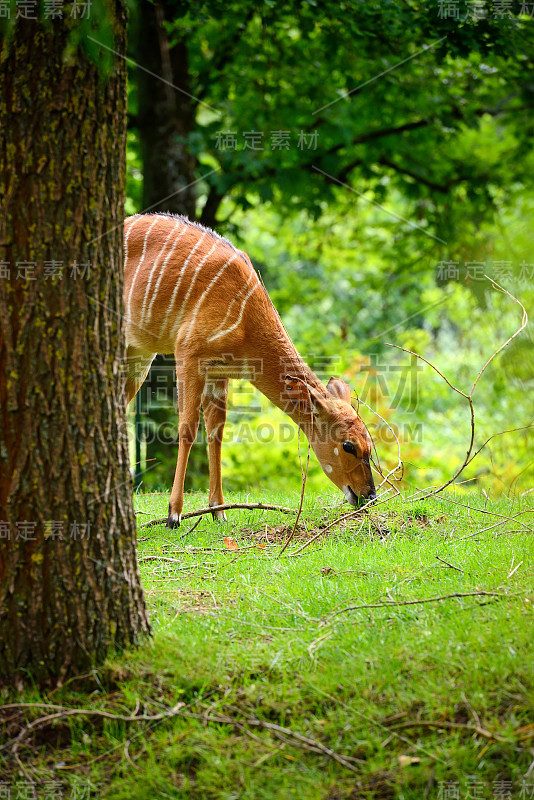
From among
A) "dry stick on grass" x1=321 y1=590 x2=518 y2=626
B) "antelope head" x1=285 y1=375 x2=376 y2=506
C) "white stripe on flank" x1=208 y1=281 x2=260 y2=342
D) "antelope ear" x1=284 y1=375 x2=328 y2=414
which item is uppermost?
"white stripe on flank" x1=208 y1=281 x2=260 y2=342

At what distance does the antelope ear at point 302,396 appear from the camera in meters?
5.60

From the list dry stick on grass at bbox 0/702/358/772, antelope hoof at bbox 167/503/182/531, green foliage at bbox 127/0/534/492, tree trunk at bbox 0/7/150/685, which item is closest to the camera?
dry stick on grass at bbox 0/702/358/772

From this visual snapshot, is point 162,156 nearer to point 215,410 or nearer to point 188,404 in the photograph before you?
point 215,410

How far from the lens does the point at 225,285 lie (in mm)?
5570

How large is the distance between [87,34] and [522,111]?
28.7 feet

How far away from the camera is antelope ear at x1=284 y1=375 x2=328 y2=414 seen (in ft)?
18.4

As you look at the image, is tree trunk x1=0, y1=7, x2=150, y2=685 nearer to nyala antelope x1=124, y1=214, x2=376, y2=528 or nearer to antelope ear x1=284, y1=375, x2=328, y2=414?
nyala antelope x1=124, y1=214, x2=376, y2=528

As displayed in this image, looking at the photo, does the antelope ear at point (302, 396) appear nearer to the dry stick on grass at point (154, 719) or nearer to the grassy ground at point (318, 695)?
the grassy ground at point (318, 695)

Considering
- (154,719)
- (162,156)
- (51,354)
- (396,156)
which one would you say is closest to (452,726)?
(154,719)

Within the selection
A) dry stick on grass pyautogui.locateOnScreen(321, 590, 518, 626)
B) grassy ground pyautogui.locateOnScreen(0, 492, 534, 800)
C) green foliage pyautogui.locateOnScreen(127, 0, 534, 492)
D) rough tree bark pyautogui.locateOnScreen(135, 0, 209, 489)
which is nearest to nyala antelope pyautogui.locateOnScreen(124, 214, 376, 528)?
green foliage pyautogui.locateOnScreen(127, 0, 534, 492)

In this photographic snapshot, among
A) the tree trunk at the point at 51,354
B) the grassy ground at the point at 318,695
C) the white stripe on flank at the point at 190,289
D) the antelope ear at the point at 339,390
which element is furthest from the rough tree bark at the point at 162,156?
the tree trunk at the point at 51,354

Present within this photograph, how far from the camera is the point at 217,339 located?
549 cm

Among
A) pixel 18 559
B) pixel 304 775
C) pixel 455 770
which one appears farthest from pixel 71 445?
pixel 455 770

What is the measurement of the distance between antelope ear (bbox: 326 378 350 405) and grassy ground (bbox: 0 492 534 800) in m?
2.13
